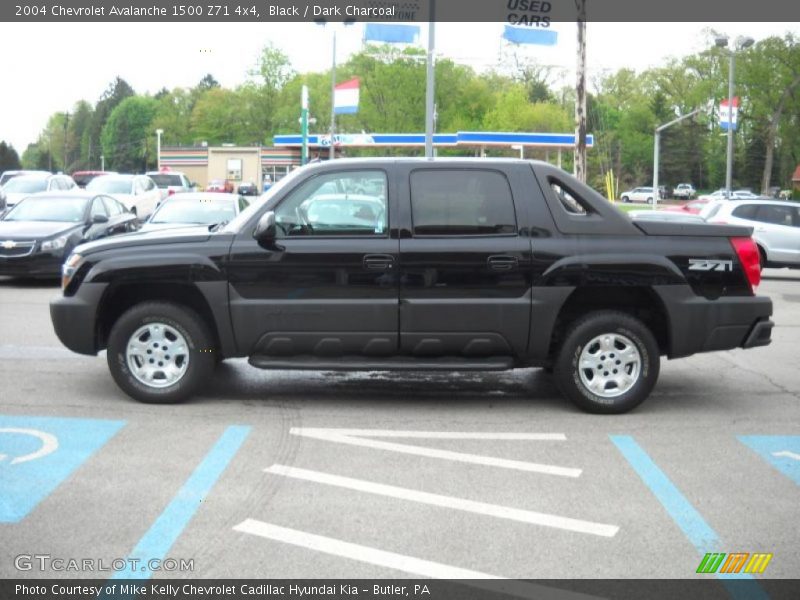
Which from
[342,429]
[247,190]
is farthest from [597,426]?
[247,190]

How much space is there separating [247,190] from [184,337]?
5687 cm

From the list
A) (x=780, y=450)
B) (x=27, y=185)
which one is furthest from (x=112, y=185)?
(x=780, y=450)

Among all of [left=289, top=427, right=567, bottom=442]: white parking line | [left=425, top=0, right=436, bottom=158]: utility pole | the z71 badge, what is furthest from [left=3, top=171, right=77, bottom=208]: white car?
the z71 badge

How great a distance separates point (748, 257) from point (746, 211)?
566 inches

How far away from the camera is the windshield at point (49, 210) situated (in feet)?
59.0

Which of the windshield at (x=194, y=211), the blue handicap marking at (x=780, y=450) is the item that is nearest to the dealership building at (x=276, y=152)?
the windshield at (x=194, y=211)

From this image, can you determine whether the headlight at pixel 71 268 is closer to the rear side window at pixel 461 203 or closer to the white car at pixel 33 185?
the rear side window at pixel 461 203

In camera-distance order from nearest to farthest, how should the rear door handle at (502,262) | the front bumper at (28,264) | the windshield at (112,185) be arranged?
the rear door handle at (502,262)
the front bumper at (28,264)
the windshield at (112,185)

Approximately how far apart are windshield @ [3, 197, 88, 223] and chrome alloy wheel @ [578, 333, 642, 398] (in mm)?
12544

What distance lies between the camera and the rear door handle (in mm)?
7641

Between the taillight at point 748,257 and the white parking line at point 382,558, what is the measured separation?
14.0 ft

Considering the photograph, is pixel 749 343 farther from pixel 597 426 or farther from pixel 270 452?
pixel 270 452

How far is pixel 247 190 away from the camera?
63.7 meters

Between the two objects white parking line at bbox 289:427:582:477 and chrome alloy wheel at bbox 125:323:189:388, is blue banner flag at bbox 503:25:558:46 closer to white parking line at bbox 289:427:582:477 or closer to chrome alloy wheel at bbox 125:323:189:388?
chrome alloy wheel at bbox 125:323:189:388
